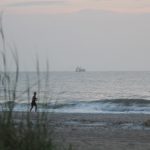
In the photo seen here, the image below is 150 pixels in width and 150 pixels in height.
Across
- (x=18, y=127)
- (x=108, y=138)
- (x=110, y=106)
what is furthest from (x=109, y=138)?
(x=110, y=106)

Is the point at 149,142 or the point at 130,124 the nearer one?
the point at 149,142

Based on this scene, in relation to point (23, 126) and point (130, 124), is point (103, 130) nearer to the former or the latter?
point (130, 124)

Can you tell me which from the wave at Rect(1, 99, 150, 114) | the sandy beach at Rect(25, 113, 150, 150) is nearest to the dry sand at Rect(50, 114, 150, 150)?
the sandy beach at Rect(25, 113, 150, 150)

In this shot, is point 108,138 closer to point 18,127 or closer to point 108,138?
point 108,138

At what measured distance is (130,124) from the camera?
2469cm

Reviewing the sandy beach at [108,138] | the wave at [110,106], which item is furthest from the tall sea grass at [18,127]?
the wave at [110,106]

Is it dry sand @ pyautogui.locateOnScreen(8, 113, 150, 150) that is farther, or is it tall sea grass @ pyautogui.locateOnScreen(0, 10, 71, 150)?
dry sand @ pyautogui.locateOnScreen(8, 113, 150, 150)

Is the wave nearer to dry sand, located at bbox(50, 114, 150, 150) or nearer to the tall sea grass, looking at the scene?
dry sand, located at bbox(50, 114, 150, 150)

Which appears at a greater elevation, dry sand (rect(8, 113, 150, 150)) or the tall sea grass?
the tall sea grass

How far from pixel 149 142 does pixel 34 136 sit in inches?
429

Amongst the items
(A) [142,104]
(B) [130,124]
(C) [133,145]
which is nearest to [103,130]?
(B) [130,124]

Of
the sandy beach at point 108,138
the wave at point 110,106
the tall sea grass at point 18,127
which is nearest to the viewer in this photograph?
the tall sea grass at point 18,127

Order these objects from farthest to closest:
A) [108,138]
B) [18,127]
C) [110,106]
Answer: [110,106] → [108,138] → [18,127]

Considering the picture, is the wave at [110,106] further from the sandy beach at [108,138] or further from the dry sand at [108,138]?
the dry sand at [108,138]
